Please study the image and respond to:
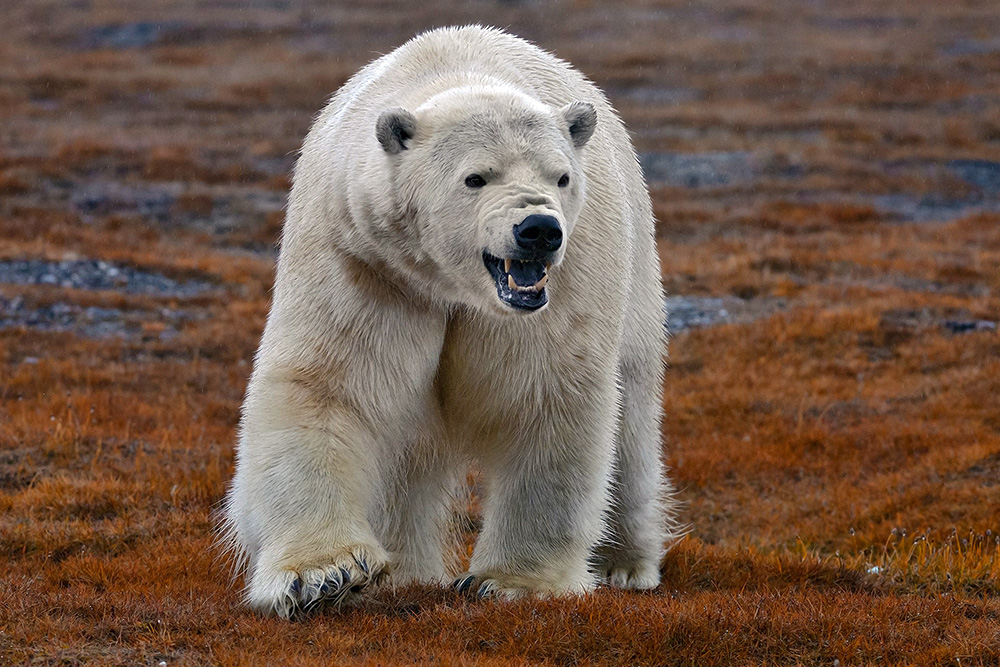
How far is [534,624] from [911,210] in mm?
23704

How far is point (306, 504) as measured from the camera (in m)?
4.86

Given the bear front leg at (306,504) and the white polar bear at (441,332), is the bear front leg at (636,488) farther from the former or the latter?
the bear front leg at (306,504)

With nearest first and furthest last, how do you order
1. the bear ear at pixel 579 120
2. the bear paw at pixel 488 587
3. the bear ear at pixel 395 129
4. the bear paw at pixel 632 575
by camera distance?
the bear ear at pixel 395 129, the bear ear at pixel 579 120, the bear paw at pixel 488 587, the bear paw at pixel 632 575

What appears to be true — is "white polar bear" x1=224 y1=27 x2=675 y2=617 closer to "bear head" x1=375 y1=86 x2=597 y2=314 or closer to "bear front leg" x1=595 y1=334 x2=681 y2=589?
"bear head" x1=375 y1=86 x2=597 y2=314

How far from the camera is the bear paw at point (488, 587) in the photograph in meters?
5.29

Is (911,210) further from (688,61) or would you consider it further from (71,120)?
(71,120)

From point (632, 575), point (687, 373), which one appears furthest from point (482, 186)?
point (687, 373)

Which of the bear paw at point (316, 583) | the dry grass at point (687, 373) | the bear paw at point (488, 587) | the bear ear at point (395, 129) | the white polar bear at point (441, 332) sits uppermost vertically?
the bear ear at point (395, 129)

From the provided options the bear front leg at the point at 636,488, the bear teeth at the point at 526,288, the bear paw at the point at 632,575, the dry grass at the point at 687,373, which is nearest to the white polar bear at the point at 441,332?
the bear teeth at the point at 526,288

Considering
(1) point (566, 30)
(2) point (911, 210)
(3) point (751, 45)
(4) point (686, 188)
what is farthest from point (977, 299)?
(1) point (566, 30)

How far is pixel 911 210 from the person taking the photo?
86.4 feet

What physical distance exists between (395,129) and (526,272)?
80cm

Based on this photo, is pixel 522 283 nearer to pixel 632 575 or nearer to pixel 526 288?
pixel 526 288

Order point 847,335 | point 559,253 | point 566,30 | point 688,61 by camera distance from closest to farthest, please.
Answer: point 559,253
point 847,335
point 688,61
point 566,30
